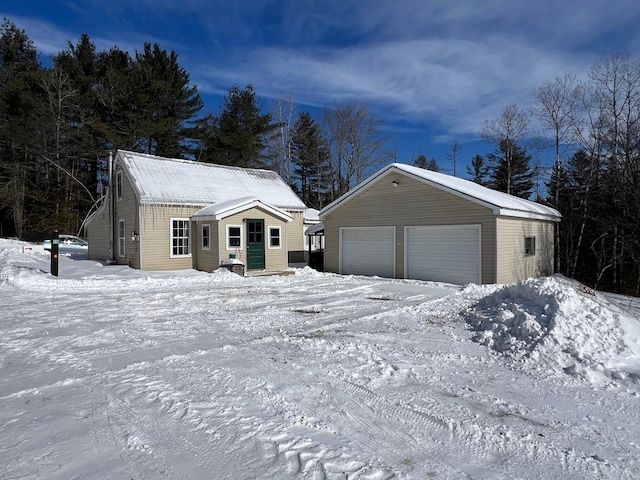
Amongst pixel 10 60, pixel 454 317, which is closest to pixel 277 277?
pixel 454 317

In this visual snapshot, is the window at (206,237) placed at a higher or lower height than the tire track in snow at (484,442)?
higher

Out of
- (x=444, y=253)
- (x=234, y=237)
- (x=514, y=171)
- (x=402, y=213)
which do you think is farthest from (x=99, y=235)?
(x=514, y=171)

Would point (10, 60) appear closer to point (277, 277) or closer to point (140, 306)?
point (277, 277)

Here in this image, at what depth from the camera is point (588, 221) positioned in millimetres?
22078

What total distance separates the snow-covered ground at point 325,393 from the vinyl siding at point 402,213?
5071 millimetres

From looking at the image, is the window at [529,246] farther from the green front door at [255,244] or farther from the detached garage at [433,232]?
the green front door at [255,244]

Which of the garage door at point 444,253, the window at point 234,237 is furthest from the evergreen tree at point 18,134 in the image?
the garage door at point 444,253

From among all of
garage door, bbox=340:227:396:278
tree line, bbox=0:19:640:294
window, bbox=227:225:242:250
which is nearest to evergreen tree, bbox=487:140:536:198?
tree line, bbox=0:19:640:294

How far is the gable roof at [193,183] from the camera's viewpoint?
676 inches

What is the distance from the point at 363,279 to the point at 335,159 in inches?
905

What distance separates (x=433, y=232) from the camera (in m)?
14.2

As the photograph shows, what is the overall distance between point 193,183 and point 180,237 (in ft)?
10.1

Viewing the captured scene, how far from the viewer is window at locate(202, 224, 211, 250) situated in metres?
16.7

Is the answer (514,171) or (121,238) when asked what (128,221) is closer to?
(121,238)
